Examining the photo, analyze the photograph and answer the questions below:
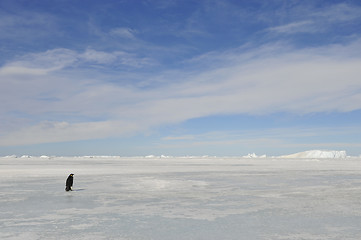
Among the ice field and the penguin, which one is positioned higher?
the penguin

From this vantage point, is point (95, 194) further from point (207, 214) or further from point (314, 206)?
point (314, 206)

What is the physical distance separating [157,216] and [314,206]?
5.38 metres

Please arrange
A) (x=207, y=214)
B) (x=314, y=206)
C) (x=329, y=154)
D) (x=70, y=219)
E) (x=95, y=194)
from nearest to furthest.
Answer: (x=70, y=219), (x=207, y=214), (x=314, y=206), (x=95, y=194), (x=329, y=154)

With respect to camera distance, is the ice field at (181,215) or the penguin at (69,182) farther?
the penguin at (69,182)

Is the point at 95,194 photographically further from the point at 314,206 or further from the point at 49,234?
the point at 314,206

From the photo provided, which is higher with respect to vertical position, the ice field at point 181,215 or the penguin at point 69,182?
the penguin at point 69,182

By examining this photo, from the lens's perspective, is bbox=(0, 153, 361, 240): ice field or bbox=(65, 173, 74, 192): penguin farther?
bbox=(65, 173, 74, 192): penguin

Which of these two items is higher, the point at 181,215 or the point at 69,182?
the point at 69,182

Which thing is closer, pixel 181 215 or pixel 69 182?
pixel 181 215

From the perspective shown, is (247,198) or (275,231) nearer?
(275,231)

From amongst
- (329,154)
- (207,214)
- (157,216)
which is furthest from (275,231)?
(329,154)

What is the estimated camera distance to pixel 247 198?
13.5 metres

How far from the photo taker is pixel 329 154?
182500 millimetres

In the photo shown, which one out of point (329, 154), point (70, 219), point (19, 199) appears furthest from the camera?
point (329, 154)
